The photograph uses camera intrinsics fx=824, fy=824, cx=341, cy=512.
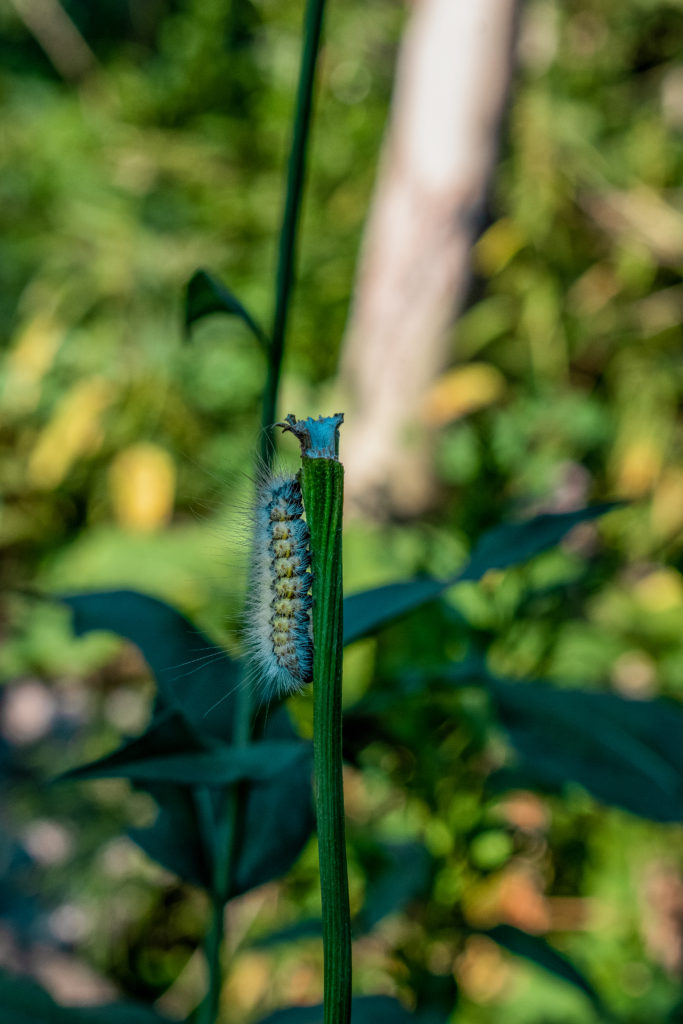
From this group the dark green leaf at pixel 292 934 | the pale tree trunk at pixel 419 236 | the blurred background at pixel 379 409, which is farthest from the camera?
the pale tree trunk at pixel 419 236

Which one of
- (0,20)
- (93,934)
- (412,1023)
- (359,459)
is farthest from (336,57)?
(412,1023)

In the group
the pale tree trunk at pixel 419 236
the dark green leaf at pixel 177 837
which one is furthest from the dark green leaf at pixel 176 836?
the pale tree trunk at pixel 419 236

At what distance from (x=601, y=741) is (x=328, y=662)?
0.53 metres

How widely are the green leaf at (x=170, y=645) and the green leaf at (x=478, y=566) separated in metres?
0.08

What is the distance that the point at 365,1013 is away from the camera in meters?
0.62

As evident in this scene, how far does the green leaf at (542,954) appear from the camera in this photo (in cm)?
63

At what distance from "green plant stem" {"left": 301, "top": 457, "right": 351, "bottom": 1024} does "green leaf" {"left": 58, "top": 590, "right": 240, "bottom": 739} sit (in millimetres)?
232

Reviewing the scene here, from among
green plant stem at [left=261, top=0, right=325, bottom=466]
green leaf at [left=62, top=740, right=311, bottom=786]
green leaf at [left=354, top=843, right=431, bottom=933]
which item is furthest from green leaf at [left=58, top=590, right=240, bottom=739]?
green leaf at [left=354, top=843, right=431, bottom=933]

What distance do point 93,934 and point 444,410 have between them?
5.06 ft

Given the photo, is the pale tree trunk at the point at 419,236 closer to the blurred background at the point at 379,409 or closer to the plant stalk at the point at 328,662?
the blurred background at the point at 379,409

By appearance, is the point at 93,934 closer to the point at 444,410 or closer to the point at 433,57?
the point at 444,410

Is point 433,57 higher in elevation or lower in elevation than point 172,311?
higher

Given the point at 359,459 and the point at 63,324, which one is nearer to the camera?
the point at 359,459

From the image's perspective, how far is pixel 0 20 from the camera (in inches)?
156
